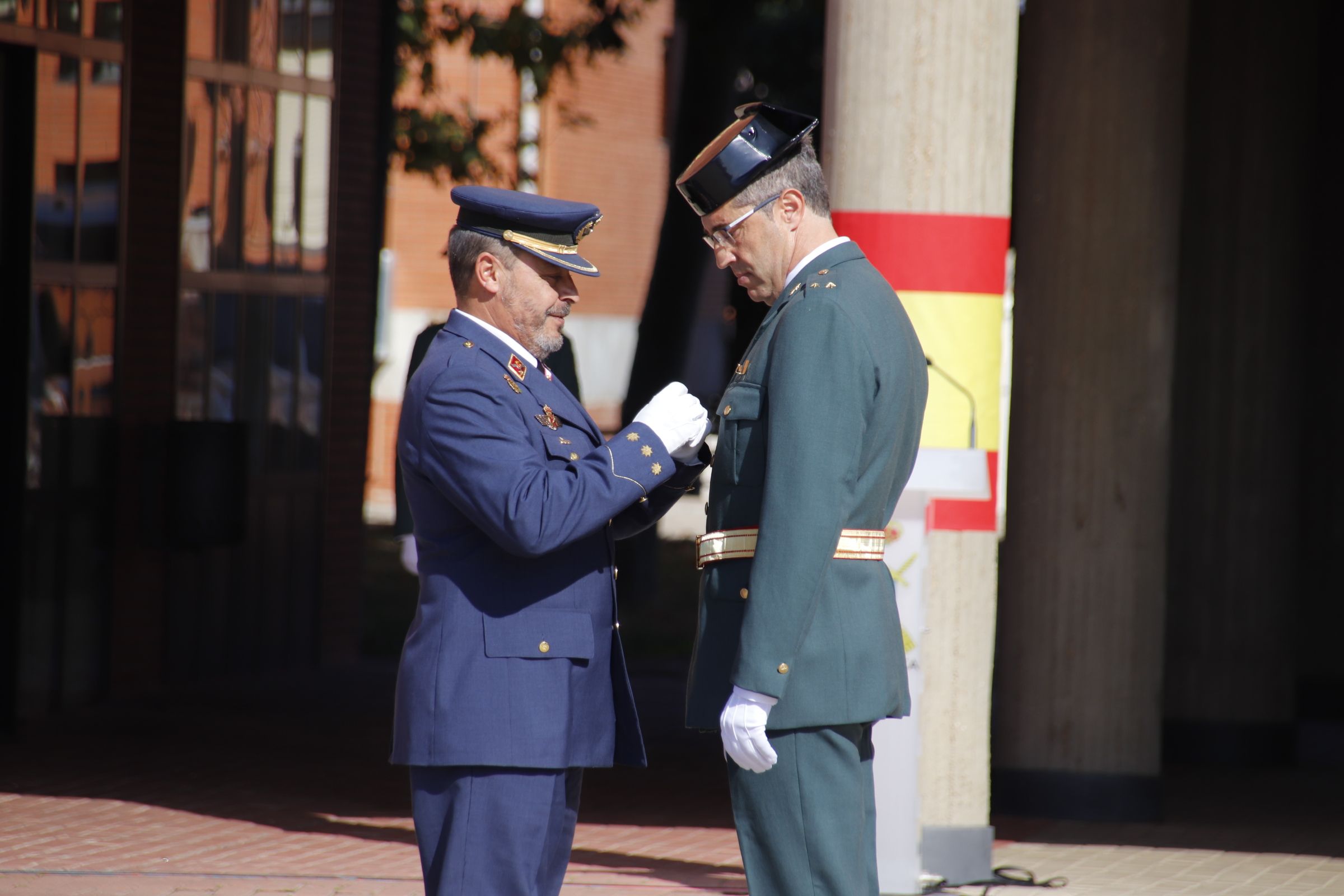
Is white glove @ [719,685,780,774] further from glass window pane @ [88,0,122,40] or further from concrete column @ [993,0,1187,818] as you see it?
glass window pane @ [88,0,122,40]

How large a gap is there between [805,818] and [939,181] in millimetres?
2553

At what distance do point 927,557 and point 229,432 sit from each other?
4.52 meters

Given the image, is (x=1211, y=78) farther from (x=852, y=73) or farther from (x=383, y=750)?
(x=383, y=750)

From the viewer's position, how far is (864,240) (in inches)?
207

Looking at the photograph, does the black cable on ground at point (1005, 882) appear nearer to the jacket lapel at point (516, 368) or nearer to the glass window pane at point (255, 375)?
the jacket lapel at point (516, 368)

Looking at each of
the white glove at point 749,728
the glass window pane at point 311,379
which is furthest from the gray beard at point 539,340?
the glass window pane at point 311,379

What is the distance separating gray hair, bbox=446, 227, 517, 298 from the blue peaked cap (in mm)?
12

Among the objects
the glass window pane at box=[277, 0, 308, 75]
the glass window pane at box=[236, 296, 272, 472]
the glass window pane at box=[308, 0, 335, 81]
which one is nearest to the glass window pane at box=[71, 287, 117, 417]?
the glass window pane at box=[236, 296, 272, 472]

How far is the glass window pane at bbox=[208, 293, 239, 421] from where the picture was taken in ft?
29.3

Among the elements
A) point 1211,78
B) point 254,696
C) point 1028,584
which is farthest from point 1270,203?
point 254,696

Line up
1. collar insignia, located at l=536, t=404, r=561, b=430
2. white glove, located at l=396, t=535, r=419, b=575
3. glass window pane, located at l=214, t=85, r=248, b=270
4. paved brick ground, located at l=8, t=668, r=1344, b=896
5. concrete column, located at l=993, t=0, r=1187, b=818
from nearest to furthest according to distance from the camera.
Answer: collar insignia, located at l=536, t=404, r=561, b=430, paved brick ground, located at l=8, t=668, r=1344, b=896, white glove, located at l=396, t=535, r=419, b=575, concrete column, located at l=993, t=0, r=1187, b=818, glass window pane, located at l=214, t=85, r=248, b=270

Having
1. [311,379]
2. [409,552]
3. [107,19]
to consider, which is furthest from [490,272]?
[311,379]

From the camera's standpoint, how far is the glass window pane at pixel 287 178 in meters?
9.30

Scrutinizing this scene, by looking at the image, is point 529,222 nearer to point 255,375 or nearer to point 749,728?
point 749,728
